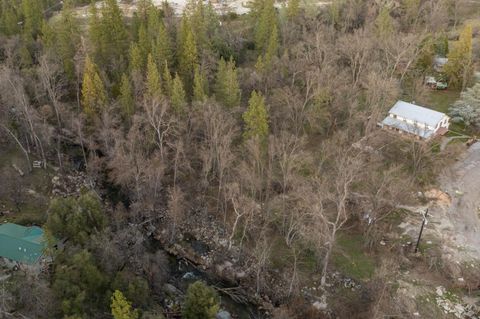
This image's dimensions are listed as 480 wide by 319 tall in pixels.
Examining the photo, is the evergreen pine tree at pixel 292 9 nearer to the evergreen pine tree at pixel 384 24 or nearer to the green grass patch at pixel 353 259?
the evergreen pine tree at pixel 384 24

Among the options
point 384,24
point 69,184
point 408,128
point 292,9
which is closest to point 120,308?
point 69,184

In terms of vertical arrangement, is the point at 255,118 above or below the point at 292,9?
below

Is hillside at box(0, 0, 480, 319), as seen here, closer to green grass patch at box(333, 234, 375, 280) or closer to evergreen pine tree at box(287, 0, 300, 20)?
green grass patch at box(333, 234, 375, 280)

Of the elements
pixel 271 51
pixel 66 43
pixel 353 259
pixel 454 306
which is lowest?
pixel 454 306

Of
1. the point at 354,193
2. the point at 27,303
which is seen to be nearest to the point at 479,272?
the point at 354,193

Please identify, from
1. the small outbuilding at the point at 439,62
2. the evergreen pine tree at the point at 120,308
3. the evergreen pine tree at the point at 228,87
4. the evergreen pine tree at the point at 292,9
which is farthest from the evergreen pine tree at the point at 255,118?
the small outbuilding at the point at 439,62

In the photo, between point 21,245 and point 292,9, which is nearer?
point 21,245

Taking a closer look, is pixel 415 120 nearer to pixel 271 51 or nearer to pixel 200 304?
pixel 271 51
